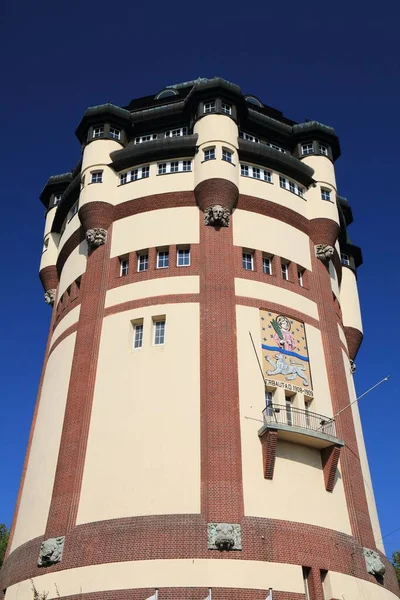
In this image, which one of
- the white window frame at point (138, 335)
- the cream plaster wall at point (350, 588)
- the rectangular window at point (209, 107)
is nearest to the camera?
the cream plaster wall at point (350, 588)

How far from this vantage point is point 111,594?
29.5m

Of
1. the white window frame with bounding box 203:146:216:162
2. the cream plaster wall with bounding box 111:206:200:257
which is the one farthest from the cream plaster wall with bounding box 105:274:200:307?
the white window frame with bounding box 203:146:216:162

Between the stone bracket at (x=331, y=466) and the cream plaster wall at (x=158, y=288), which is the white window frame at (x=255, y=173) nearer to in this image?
the cream plaster wall at (x=158, y=288)

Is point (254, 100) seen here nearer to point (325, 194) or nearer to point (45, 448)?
point (325, 194)

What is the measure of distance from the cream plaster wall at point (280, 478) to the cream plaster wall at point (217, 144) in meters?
10.7

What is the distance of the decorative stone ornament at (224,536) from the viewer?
29891 millimetres

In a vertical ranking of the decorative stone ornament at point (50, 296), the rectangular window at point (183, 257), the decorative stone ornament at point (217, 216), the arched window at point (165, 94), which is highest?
the arched window at point (165, 94)

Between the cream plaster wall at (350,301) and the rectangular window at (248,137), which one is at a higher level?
the rectangular window at (248,137)

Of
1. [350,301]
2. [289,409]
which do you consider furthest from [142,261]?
[350,301]

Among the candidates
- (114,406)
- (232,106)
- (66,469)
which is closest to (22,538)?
(66,469)

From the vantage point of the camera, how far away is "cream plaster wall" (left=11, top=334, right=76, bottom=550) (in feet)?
118

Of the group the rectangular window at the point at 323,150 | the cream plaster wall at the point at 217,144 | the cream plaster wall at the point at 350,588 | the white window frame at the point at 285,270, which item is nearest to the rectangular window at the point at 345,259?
the rectangular window at the point at 323,150

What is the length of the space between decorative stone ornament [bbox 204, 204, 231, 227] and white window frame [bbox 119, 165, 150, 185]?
19.8 ft

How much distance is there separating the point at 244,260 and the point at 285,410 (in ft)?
33.0
